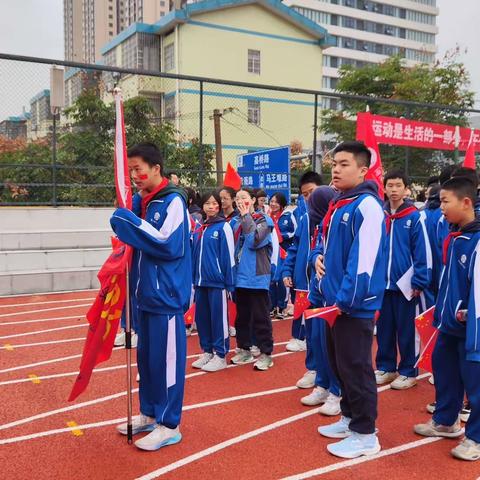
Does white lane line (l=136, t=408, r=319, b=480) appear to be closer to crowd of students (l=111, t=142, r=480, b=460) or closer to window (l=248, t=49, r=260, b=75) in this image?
crowd of students (l=111, t=142, r=480, b=460)

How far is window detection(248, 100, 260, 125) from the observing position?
13188 millimetres

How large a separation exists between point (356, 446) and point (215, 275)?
7.02ft

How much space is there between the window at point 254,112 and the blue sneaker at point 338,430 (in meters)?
10.2

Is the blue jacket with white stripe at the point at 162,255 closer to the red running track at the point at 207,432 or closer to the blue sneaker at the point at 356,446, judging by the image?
the red running track at the point at 207,432

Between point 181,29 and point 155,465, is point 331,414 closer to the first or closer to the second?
point 155,465

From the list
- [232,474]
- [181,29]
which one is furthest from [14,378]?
[181,29]

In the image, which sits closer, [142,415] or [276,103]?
[142,415]

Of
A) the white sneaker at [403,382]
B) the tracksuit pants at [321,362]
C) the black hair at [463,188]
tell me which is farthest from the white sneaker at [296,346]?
the black hair at [463,188]

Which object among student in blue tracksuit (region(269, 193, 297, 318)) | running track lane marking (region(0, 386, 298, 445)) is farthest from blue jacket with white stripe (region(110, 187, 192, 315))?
student in blue tracksuit (region(269, 193, 297, 318))

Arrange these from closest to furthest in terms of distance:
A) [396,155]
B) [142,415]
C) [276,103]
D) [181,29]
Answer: [142,415] < [396,155] < [276,103] < [181,29]

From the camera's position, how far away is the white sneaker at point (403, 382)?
15.1ft

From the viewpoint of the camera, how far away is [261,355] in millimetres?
5277

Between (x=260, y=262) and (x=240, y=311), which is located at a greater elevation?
(x=260, y=262)

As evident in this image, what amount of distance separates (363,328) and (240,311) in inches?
91.0
